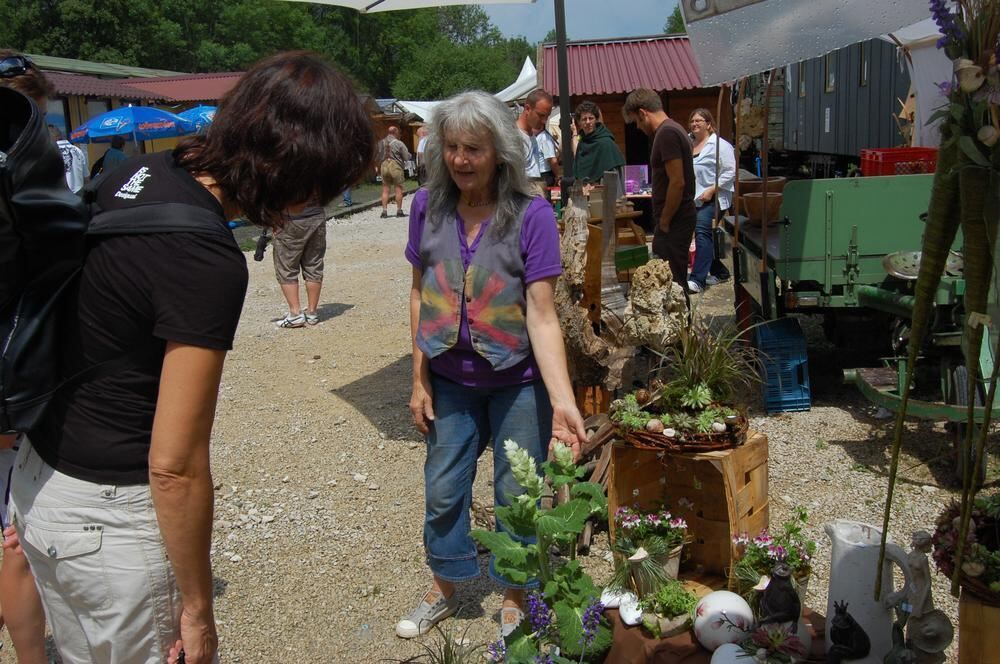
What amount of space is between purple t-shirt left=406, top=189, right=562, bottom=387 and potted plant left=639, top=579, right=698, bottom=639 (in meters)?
0.82

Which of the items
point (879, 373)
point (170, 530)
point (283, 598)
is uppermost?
point (170, 530)

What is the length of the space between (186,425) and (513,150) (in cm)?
166

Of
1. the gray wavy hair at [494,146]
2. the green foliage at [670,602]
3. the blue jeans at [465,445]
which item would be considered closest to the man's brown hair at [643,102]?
the gray wavy hair at [494,146]

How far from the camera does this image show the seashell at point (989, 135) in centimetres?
153

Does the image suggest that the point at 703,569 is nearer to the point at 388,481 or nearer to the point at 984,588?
the point at 984,588

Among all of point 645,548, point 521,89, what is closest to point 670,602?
point 645,548

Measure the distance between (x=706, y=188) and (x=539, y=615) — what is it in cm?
713

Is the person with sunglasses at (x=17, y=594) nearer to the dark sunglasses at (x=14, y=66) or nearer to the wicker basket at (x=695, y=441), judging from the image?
the dark sunglasses at (x=14, y=66)

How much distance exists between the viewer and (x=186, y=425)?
5.24ft

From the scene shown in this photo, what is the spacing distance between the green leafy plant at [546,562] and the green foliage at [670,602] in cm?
25

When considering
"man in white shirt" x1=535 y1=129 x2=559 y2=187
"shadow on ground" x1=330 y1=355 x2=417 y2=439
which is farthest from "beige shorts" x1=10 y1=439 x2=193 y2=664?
"man in white shirt" x1=535 y1=129 x2=559 y2=187

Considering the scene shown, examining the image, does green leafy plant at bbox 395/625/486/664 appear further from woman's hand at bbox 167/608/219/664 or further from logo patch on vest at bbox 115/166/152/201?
logo patch on vest at bbox 115/166/152/201

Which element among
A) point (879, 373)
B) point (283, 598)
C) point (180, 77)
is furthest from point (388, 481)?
point (180, 77)

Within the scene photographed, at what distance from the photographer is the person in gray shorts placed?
8.18 metres
